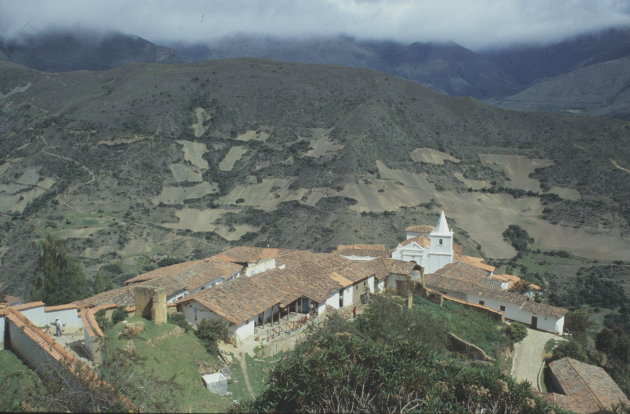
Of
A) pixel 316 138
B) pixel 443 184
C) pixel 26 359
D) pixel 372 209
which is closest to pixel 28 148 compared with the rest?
pixel 316 138

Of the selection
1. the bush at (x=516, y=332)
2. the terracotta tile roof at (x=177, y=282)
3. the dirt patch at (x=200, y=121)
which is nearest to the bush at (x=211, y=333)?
the terracotta tile roof at (x=177, y=282)

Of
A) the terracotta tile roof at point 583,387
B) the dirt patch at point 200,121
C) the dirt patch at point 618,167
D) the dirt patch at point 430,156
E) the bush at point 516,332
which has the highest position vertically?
the dirt patch at point 200,121

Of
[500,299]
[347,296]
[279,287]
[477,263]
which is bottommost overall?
[477,263]

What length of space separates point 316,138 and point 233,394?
81906 mm

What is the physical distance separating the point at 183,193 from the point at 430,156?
3893 centimetres

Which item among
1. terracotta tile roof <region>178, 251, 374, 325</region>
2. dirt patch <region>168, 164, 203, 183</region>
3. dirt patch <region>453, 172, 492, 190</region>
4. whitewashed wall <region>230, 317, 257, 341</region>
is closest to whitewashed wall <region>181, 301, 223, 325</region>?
terracotta tile roof <region>178, 251, 374, 325</region>

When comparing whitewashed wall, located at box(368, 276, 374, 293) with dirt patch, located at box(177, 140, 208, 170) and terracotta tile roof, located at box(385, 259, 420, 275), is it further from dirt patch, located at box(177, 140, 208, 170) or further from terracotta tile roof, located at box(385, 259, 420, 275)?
dirt patch, located at box(177, 140, 208, 170)

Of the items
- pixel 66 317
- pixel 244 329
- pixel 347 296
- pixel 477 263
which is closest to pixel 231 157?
pixel 477 263

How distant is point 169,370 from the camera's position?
1544cm

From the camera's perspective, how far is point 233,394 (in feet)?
53.0

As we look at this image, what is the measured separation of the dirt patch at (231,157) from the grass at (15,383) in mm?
78448

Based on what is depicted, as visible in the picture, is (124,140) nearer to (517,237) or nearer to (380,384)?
(517,237)

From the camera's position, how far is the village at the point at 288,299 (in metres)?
16.9

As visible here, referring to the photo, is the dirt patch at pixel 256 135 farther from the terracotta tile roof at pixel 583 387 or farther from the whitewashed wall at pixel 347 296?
the terracotta tile roof at pixel 583 387
